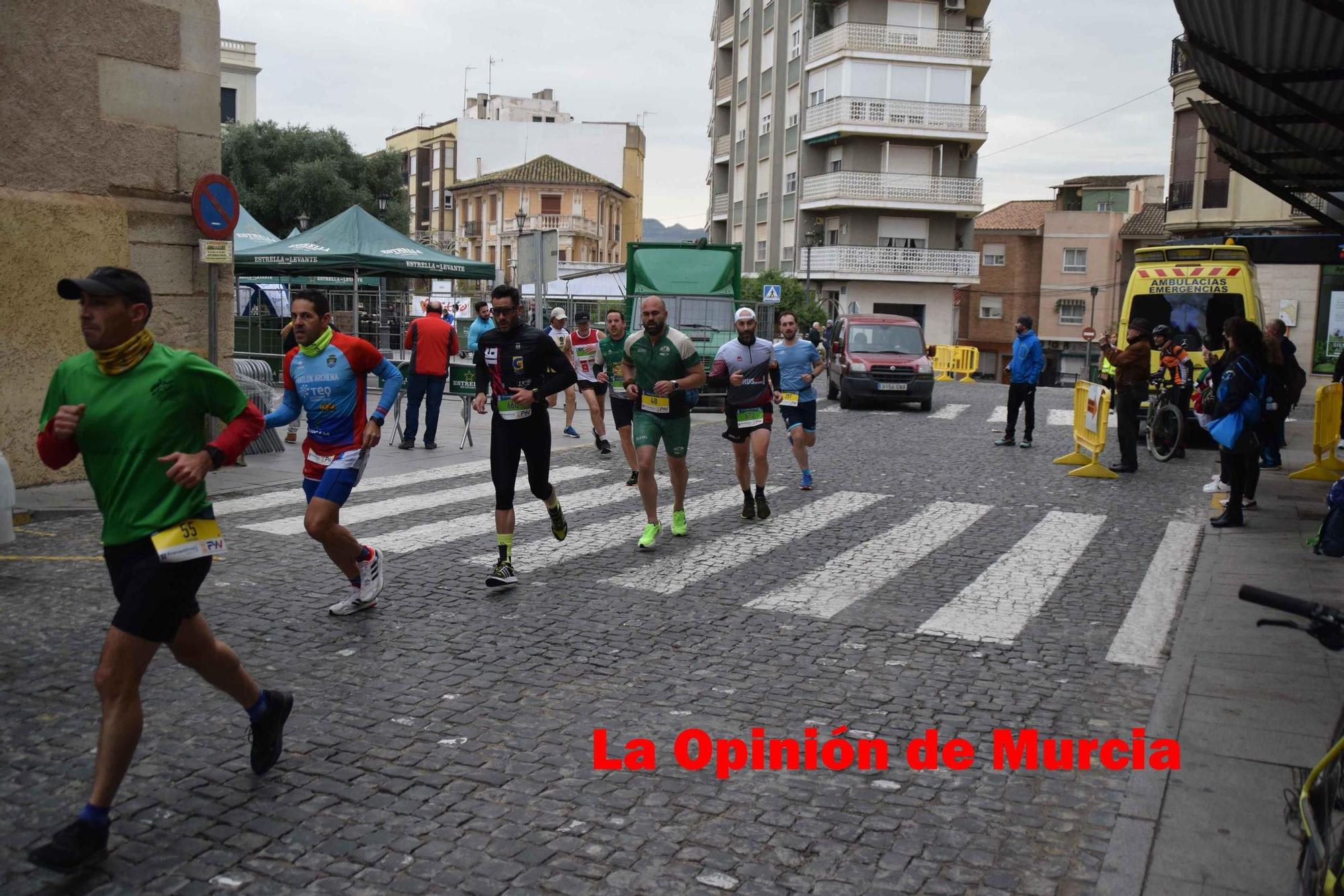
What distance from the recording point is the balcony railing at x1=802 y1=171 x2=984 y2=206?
51.0m

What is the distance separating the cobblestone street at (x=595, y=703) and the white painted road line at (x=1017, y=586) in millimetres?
33

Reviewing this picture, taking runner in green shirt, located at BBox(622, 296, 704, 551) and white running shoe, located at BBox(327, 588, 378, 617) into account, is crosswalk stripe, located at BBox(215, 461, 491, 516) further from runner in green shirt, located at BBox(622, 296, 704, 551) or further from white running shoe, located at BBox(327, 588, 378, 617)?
runner in green shirt, located at BBox(622, 296, 704, 551)

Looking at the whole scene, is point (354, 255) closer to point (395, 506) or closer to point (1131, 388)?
point (395, 506)

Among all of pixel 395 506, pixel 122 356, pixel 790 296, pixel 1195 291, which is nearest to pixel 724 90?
pixel 790 296

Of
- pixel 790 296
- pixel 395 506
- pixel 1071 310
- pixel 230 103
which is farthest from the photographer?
pixel 230 103

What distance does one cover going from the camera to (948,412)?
22797mm

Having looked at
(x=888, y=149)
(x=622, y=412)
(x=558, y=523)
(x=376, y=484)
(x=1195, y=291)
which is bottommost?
(x=376, y=484)

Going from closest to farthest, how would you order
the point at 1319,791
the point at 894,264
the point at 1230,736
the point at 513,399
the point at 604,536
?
the point at 1319,791 → the point at 1230,736 → the point at 513,399 → the point at 604,536 → the point at 894,264

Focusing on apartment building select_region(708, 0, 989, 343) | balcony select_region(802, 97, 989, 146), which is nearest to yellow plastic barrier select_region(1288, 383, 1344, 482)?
apartment building select_region(708, 0, 989, 343)

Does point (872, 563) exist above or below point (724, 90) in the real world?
below

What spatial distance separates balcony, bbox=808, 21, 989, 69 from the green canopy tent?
107ft

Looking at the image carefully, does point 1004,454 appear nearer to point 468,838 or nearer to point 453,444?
point 453,444

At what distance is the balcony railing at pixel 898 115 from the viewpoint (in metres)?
50.6

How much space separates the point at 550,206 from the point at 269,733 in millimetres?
80195
